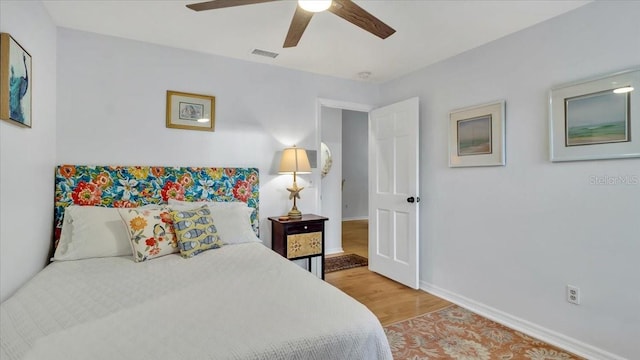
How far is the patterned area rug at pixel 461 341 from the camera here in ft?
6.75

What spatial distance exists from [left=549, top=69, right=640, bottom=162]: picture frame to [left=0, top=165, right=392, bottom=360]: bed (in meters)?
1.88

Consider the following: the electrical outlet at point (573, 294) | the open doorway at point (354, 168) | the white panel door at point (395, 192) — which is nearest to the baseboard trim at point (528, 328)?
the electrical outlet at point (573, 294)

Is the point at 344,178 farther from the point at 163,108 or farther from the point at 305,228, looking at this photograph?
the point at 163,108

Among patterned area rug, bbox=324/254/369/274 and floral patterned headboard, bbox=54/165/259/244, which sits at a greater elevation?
floral patterned headboard, bbox=54/165/259/244

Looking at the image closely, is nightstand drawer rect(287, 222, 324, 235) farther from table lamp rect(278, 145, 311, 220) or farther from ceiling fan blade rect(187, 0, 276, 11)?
ceiling fan blade rect(187, 0, 276, 11)

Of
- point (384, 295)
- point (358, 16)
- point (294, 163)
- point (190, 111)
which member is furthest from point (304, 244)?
point (358, 16)

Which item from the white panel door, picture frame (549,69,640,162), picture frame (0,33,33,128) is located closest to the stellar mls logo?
picture frame (549,69,640,162)

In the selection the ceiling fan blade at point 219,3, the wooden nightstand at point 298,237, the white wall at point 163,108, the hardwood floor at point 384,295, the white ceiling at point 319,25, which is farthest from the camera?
the wooden nightstand at point 298,237

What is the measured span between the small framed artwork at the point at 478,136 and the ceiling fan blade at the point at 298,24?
173 cm

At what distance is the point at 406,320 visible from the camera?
255 centimetres

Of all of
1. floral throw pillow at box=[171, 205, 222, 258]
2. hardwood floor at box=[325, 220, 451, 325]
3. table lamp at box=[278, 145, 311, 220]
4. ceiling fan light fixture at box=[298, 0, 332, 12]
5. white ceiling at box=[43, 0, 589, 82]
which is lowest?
hardwood floor at box=[325, 220, 451, 325]

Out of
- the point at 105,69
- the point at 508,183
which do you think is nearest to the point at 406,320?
the point at 508,183

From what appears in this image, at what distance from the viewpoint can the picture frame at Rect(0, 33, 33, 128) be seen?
1.55m

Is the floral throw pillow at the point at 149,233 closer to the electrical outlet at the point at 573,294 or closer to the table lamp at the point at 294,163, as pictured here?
the table lamp at the point at 294,163
